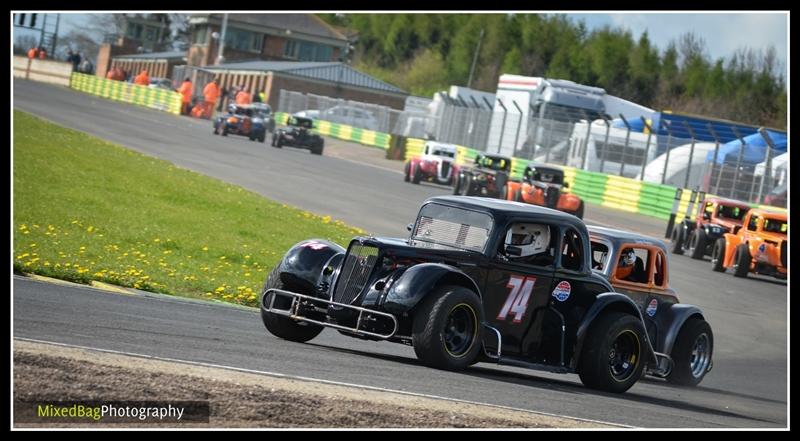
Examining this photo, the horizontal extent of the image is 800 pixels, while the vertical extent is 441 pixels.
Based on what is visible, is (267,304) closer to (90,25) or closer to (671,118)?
(671,118)

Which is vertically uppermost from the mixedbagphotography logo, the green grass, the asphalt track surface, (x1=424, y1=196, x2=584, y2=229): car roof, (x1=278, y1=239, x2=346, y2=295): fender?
(x1=424, y1=196, x2=584, y2=229): car roof

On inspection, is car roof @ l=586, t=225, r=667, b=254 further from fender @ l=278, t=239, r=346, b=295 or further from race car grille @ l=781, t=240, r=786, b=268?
race car grille @ l=781, t=240, r=786, b=268

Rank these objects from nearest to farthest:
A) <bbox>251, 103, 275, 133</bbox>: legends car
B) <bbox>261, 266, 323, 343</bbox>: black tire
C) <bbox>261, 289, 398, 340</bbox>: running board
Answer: <bbox>261, 289, 398, 340</bbox>: running board, <bbox>261, 266, 323, 343</bbox>: black tire, <bbox>251, 103, 275, 133</bbox>: legends car

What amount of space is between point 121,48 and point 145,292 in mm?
114025

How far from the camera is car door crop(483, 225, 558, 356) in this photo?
405 inches

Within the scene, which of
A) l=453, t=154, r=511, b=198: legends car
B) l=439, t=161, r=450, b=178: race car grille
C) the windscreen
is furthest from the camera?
l=439, t=161, r=450, b=178: race car grille

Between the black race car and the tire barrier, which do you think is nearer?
the black race car

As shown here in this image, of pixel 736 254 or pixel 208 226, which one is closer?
pixel 208 226

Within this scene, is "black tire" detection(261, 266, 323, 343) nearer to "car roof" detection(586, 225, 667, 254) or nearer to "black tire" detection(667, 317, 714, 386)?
"car roof" detection(586, 225, 667, 254)

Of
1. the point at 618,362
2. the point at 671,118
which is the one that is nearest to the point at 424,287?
the point at 618,362

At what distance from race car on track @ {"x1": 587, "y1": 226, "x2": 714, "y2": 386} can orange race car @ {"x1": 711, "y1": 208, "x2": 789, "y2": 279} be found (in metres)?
13.5

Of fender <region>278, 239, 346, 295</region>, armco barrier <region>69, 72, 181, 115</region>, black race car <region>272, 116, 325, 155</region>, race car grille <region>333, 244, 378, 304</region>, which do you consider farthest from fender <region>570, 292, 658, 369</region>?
armco barrier <region>69, 72, 181, 115</region>

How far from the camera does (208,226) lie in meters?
20.6

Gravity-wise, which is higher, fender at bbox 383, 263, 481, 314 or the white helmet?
the white helmet
